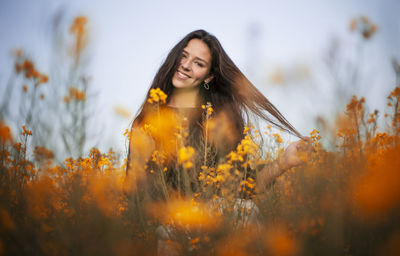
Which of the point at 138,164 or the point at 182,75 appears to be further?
the point at 182,75

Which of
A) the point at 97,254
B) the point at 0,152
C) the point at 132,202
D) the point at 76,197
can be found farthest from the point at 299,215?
the point at 0,152

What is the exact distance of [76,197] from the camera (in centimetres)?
163

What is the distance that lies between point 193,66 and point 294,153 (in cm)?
142

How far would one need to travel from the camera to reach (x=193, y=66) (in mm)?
2861

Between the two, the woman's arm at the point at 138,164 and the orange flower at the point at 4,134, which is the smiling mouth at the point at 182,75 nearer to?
the woman's arm at the point at 138,164

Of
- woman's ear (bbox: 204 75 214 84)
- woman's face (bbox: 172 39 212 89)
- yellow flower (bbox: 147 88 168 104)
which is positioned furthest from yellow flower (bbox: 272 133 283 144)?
woman's ear (bbox: 204 75 214 84)

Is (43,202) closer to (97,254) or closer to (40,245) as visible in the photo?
(40,245)

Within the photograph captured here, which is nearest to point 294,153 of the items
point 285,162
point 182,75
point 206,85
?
point 285,162

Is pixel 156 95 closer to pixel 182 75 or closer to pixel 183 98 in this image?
pixel 182 75

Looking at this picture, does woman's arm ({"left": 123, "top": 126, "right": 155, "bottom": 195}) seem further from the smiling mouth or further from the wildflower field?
the smiling mouth

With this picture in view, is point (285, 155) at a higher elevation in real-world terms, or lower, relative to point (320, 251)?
higher

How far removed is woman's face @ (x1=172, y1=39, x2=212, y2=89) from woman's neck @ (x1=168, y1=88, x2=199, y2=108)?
0.29ft

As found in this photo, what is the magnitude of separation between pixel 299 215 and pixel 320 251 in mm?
205

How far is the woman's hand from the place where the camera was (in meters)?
1.88
